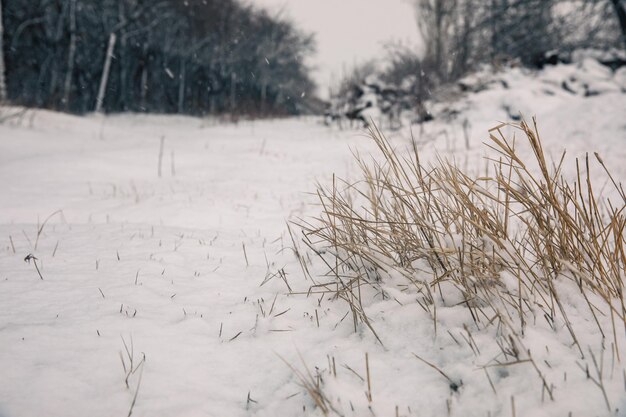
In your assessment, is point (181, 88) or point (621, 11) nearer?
point (621, 11)

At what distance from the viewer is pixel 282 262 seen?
6.23 ft

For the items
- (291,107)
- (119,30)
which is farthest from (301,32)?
(119,30)

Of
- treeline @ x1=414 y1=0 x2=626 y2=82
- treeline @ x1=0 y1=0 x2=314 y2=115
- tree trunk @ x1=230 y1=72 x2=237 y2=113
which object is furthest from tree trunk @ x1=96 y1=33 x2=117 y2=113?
treeline @ x1=414 y1=0 x2=626 y2=82

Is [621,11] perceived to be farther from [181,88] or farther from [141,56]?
[141,56]

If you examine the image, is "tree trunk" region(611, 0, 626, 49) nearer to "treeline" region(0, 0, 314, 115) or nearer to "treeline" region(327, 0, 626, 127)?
"treeline" region(327, 0, 626, 127)

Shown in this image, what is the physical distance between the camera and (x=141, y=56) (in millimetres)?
14070

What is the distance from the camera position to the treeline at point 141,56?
12109 mm

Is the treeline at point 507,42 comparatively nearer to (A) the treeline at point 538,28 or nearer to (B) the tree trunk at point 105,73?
(A) the treeline at point 538,28

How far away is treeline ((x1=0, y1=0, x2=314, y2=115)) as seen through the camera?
12109 millimetres

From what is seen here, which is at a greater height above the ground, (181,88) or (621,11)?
(621,11)

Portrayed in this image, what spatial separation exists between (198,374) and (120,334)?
0.33 metres

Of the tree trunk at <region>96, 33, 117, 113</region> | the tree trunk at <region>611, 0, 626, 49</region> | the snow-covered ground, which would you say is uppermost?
the tree trunk at <region>611, 0, 626, 49</region>

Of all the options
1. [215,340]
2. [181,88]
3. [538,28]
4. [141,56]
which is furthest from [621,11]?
[141,56]

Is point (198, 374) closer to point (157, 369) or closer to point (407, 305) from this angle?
point (157, 369)
